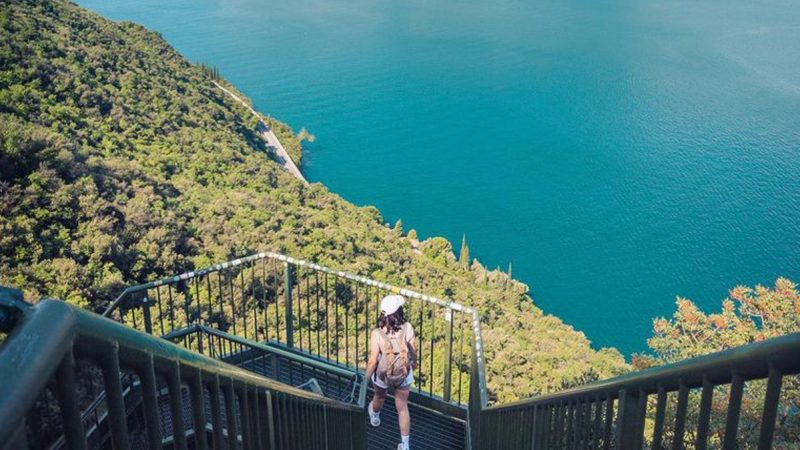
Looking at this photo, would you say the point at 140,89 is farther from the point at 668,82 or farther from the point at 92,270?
the point at 668,82

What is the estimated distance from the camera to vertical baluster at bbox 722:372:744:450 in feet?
4.02

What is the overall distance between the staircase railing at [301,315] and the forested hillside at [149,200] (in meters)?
1.47

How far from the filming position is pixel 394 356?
4.81 meters

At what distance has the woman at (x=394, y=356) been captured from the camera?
4.70 meters

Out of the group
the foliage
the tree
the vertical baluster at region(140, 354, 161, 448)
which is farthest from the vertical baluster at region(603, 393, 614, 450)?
the tree

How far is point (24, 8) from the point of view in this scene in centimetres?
3014

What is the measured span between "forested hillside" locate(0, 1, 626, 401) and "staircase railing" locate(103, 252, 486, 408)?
1466mm

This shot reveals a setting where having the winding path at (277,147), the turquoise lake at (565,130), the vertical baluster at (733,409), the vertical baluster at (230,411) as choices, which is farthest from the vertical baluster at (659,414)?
the winding path at (277,147)

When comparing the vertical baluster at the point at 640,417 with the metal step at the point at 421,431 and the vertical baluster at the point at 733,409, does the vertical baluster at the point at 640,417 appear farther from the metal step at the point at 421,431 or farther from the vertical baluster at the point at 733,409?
the metal step at the point at 421,431

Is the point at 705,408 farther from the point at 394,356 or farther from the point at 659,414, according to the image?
the point at 394,356

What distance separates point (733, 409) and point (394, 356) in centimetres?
369

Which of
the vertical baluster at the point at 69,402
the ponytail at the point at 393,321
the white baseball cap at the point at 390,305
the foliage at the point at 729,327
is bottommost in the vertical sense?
the vertical baluster at the point at 69,402

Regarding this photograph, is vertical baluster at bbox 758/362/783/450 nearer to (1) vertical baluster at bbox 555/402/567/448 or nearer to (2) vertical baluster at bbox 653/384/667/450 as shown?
(2) vertical baluster at bbox 653/384/667/450

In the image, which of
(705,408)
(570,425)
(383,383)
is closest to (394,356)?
(383,383)
